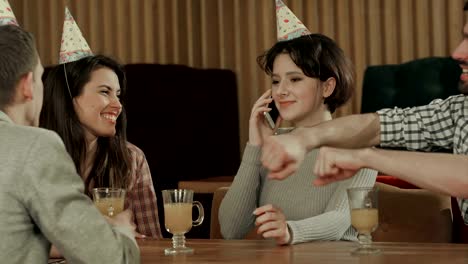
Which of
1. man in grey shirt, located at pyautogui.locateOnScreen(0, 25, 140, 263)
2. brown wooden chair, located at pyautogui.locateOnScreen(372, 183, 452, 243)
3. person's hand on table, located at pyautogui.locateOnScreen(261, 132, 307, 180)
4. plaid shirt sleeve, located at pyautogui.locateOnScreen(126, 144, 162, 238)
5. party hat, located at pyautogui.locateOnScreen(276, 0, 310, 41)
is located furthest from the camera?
plaid shirt sleeve, located at pyautogui.locateOnScreen(126, 144, 162, 238)

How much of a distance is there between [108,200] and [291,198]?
0.61 metres

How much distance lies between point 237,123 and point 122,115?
1583mm

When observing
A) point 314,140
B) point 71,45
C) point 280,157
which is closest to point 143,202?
point 71,45

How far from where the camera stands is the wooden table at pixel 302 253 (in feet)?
5.02

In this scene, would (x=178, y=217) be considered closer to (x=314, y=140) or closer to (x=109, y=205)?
(x=109, y=205)

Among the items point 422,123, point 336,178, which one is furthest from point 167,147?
point 336,178

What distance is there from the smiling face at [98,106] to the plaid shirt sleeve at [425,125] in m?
1.06

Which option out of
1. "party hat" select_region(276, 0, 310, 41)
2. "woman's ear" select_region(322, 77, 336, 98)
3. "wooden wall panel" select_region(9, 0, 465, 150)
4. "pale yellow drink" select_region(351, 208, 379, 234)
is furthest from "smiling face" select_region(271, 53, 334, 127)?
"wooden wall panel" select_region(9, 0, 465, 150)

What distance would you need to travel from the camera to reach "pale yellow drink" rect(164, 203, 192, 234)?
5.98 ft

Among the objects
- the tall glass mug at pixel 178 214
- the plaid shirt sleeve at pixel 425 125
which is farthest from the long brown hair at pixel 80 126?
the plaid shirt sleeve at pixel 425 125

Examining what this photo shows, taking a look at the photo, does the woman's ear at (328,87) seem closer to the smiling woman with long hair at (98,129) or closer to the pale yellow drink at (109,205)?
the smiling woman with long hair at (98,129)

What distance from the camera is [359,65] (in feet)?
14.0

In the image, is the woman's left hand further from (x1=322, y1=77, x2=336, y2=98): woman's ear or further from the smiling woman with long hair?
the smiling woman with long hair

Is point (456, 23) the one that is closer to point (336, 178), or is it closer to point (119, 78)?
point (119, 78)
